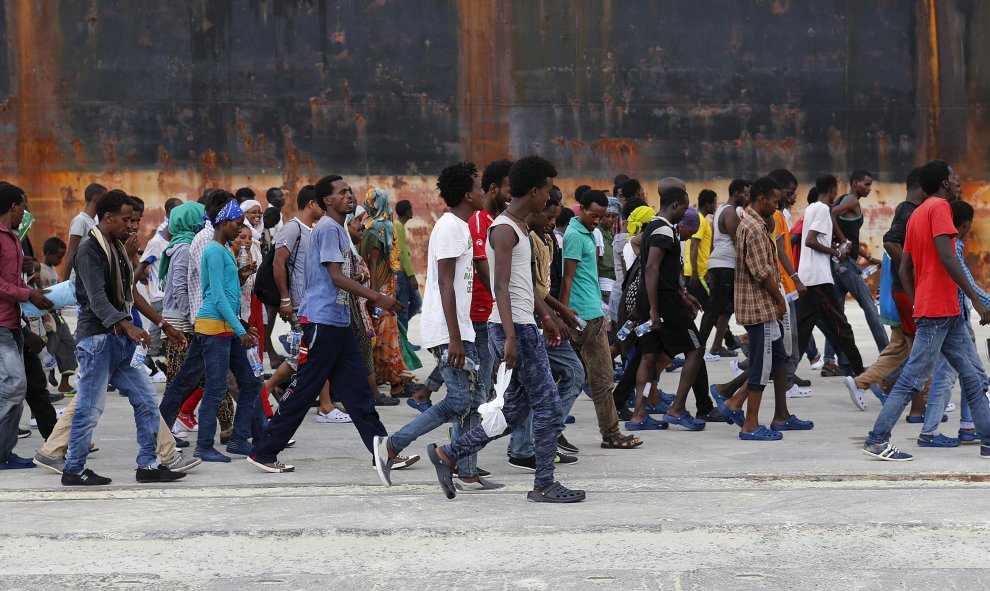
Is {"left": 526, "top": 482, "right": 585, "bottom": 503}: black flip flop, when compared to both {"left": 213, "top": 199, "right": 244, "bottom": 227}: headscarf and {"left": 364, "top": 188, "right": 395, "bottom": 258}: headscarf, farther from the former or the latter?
{"left": 364, "top": 188, "right": 395, "bottom": 258}: headscarf

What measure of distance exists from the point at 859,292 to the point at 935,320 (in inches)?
129

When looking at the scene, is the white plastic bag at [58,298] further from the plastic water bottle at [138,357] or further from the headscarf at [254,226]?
the headscarf at [254,226]

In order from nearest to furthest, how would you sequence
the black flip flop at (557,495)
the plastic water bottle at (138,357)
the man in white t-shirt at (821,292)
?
the black flip flop at (557,495)
the plastic water bottle at (138,357)
the man in white t-shirt at (821,292)

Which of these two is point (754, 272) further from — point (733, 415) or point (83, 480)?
point (83, 480)

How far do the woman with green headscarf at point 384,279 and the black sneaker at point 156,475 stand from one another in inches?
125

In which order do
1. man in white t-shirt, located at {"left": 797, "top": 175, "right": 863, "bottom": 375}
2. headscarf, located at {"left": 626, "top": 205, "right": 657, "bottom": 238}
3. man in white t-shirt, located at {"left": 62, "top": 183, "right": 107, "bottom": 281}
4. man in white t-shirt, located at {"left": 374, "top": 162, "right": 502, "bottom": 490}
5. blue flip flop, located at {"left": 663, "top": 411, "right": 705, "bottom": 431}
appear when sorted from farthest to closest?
man in white t-shirt, located at {"left": 797, "top": 175, "right": 863, "bottom": 375} → man in white t-shirt, located at {"left": 62, "top": 183, "right": 107, "bottom": 281} → headscarf, located at {"left": 626, "top": 205, "right": 657, "bottom": 238} → blue flip flop, located at {"left": 663, "top": 411, "right": 705, "bottom": 431} → man in white t-shirt, located at {"left": 374, "top": 162, "right": 502, "bottom": 490}

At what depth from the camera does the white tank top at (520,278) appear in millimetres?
6355

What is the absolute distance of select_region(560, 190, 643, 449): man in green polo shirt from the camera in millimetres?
7848

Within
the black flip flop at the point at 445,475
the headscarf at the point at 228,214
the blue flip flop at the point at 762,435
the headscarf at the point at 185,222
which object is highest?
the headscarf at the point at 228,214

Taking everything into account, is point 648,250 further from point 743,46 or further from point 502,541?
point 743,46

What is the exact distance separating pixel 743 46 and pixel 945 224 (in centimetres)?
985

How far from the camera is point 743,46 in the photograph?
1670 centimetres

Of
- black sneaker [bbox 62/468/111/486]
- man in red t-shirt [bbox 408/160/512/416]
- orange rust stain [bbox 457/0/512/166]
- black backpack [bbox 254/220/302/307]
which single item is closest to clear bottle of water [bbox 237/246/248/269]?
black backpack [bbox 254/220/302/307]

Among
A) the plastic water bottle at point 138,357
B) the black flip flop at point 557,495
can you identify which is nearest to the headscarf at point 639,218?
the black flip flop at point 557,495
